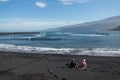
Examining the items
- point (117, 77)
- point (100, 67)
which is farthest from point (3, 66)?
point (117, 77)

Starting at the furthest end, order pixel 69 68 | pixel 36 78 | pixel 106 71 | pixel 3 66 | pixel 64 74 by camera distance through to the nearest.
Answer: pixel 3 66
pixel 69 68
pixel 106 71
pixel 64 74
pixel 36 78

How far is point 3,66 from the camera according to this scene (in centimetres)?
1747

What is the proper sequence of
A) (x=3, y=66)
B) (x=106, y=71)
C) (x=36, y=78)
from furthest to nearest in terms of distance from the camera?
(x=3, y=66)
(x=106, y=71)
(x=36, y=78)

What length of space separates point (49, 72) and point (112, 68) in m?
4.42

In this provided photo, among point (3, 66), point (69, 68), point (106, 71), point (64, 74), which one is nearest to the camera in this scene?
point (64, 74)

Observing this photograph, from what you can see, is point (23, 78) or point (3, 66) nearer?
point (23, 78)

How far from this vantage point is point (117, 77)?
1357 cm

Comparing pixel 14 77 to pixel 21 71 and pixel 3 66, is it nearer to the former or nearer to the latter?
pixel 21 71

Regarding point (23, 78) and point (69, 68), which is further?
point (69, 68)

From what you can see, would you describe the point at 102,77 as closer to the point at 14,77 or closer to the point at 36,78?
the point at 36,78

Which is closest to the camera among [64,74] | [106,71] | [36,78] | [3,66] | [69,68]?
[36,78]

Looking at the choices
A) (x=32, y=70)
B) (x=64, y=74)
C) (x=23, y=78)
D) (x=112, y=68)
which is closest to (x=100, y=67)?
(x=112, y=68)

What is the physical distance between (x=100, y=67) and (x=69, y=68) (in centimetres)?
219

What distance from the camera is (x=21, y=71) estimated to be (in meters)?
15.4
